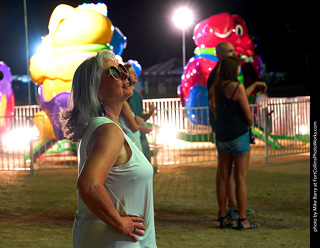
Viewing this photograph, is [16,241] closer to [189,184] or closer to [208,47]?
[189,184]

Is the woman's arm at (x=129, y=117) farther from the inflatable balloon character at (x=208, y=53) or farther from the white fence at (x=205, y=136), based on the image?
the inflatable balloon character at (x=208, y=53)

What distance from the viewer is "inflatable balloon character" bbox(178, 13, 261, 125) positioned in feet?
51.2

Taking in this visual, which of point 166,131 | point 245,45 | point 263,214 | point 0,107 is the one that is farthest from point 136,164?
point 245,45

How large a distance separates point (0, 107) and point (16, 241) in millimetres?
9480

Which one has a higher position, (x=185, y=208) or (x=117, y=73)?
(x=117, y=73)

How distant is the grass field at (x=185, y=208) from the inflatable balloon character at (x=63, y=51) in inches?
73.0

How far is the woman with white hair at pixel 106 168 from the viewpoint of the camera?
2.14 meters

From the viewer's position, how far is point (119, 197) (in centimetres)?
228

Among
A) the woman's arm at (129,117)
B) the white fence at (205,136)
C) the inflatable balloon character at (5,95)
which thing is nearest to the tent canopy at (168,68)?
the inflatable balloon character at (5,95)

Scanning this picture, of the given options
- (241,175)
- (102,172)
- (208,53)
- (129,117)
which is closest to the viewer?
(102,172)

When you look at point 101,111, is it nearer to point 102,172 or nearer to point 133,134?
point 102,172

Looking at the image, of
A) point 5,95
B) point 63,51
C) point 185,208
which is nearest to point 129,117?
point 185,208

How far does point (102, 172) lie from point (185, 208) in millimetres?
5297

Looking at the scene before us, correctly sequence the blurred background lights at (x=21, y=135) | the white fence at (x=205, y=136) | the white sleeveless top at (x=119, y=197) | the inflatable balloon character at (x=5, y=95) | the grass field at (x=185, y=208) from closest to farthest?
the white sleeveless top at (x=119, y=197) → the grass field at (x=185, y=208) → the blurred background lights at (x=21, y=135) → the white fence at (x=205, y=136) → the inflatable balloon character at (x=5, y=95)
